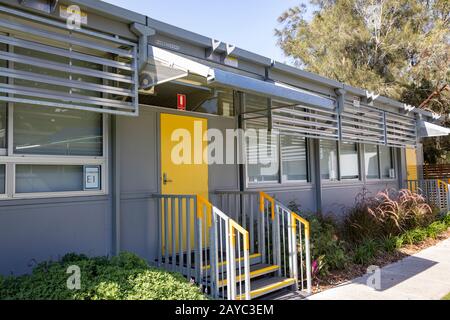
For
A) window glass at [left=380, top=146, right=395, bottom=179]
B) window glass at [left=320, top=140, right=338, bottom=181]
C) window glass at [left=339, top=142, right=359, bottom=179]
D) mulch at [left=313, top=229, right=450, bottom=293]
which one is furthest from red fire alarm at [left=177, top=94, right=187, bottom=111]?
window glass at [left=380, top=146, right=395, bottom=179]

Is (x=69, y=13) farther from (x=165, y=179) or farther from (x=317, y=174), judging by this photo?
(x=317, y=174)

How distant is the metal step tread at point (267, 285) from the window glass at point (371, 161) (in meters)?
6.02

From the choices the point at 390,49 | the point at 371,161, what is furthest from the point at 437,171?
the point at 390,49

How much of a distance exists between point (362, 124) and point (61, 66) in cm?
681

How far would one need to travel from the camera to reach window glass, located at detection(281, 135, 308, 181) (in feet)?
25.0

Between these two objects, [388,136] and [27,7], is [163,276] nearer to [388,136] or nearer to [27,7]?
[27,7]

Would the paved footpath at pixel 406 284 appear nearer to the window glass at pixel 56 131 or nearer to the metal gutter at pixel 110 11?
the window glass at pixel 56 131

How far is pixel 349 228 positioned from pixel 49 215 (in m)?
5.81
